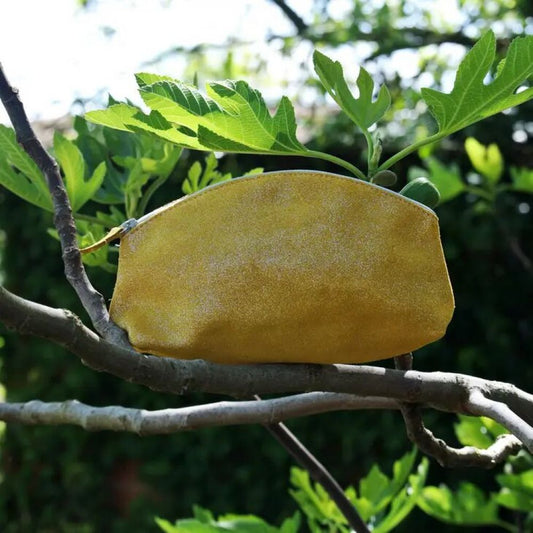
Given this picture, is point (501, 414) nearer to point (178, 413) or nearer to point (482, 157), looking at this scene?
point (178, 413)

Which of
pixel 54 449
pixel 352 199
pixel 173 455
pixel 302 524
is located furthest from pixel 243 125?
pixel 54 449

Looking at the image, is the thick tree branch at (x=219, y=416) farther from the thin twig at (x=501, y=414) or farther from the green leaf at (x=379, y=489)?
the green leaf at (x=379, y=489)

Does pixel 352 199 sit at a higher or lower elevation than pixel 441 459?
higher

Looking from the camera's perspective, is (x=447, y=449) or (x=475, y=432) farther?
(x=475, y=432)

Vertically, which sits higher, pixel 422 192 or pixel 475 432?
pixel 422 192

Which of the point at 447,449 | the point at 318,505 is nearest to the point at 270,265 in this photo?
the point at 447,449

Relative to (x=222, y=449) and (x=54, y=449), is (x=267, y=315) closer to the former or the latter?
(x=222, y=449)
